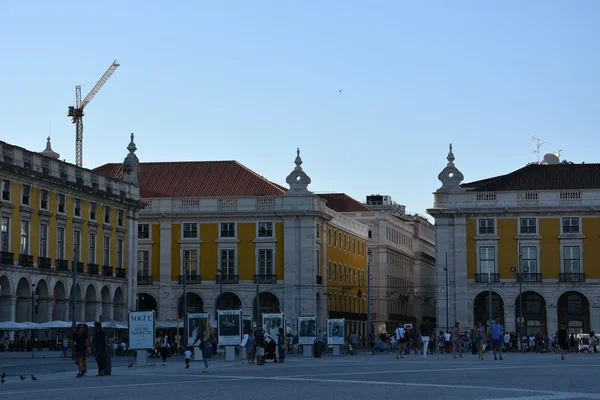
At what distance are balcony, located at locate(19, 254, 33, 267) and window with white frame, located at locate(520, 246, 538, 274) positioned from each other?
38430 millimetres

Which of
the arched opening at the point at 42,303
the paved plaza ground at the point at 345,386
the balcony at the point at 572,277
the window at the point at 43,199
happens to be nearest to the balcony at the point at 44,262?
the arched opening at the point at 42,303

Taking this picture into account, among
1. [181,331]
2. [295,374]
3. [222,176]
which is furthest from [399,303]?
[295,374]

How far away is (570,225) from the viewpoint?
9294cm

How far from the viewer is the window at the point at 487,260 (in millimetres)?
93381

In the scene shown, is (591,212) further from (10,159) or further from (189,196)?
(10,159)

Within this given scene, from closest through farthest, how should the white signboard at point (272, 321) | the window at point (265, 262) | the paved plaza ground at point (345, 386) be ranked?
the paved plaza ground at point (345, 386) < the white signboard at point (272, 321) < the window at point (265, 262)

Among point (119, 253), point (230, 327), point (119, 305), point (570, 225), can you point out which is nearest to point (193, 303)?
point (119, 305)

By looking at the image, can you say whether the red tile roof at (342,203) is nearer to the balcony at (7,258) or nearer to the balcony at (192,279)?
the balcony at (192,279)

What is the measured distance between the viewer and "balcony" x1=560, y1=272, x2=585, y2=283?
92062mm

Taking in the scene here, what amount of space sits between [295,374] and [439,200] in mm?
61991

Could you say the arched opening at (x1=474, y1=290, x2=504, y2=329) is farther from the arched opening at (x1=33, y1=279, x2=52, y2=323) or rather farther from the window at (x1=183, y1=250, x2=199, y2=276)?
the arched opening at (x1=33, y1=279, x2=52, y2=323)

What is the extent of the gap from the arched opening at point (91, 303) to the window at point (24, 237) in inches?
358

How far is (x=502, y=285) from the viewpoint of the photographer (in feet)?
304

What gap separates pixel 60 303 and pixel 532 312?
3655 centimetres
